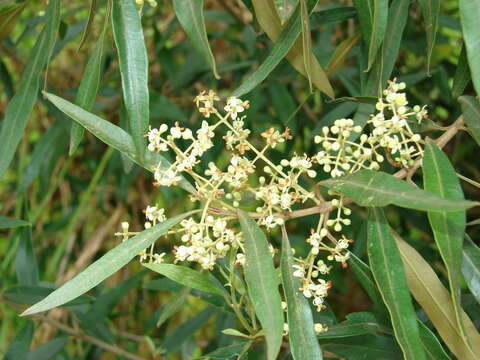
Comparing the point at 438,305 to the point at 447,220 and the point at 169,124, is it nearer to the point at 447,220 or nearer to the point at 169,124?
the point at 447,220

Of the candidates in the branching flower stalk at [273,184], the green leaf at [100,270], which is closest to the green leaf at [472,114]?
the branching flower stalk at [273,184]

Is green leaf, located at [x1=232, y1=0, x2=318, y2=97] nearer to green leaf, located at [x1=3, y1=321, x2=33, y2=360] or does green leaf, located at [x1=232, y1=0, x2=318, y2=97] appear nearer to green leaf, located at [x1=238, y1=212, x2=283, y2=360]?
green leaf, located at [x1=238, y1=212, x2=283, y2=360]

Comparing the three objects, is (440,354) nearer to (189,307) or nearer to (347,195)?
(347,195)

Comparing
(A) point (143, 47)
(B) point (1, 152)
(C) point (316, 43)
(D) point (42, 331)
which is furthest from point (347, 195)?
(D) point (42, 331)

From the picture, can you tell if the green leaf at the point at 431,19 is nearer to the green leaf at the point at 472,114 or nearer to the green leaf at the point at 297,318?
the green leaf at the point at 472,114

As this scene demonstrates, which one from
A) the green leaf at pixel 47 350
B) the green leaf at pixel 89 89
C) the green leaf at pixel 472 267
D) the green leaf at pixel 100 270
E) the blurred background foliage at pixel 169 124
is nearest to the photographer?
the green leaf at pixel 100 270

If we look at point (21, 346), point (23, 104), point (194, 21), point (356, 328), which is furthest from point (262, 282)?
point (21, 346)
